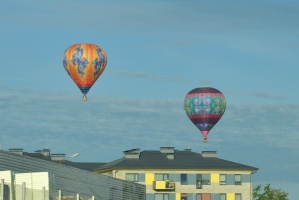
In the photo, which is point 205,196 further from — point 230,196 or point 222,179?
point 222,179

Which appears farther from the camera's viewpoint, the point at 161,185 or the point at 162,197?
the point at 162,197

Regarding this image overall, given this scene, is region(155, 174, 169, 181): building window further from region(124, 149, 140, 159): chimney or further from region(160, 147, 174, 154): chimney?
region(160, 147, 174, 154): chimney

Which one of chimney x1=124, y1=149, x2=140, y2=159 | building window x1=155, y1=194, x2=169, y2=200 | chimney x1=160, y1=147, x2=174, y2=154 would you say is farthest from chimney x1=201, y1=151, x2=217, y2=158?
building window x1=155, y1=194, x2=169, y2=200

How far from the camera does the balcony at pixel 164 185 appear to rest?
515 feet

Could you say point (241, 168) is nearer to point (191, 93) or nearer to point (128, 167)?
point (128, 167)

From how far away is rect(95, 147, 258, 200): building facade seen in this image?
157 m

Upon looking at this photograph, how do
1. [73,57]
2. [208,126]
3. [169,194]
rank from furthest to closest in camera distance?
[169,194] → [208,126] → [73,57]

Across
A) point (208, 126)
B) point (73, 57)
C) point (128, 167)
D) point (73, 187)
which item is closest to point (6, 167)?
point (73, 187)

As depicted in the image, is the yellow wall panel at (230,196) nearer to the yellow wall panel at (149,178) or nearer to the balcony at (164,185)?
the balcony at (164,185)

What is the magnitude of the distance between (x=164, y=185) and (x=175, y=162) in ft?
16.6

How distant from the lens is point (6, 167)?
62156 mm

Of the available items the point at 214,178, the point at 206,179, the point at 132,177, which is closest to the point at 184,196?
the point at 206,179

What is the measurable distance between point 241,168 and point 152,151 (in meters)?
13.4

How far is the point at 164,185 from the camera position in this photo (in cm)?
15712
